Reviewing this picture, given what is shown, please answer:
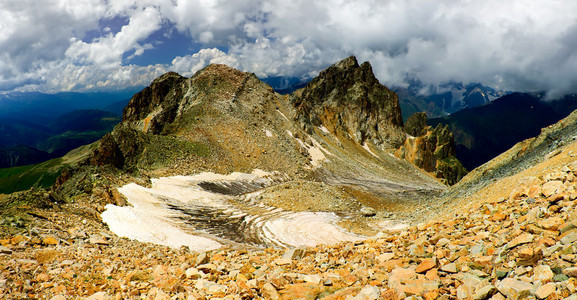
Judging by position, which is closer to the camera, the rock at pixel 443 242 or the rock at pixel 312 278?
the rock at pixel 312 278

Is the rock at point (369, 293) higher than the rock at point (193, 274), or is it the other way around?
the rock at point (369, 293)

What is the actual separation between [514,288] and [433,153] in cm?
14792

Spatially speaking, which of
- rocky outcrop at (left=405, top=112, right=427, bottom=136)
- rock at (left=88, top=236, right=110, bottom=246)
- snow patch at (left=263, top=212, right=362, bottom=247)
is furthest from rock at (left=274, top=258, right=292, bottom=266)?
rocky outcrop at (left=405, top=112, right=427, bottom=136)

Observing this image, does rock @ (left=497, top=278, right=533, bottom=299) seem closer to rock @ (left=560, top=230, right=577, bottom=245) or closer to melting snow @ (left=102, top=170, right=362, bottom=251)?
rock @ (left=560, top=230, right=577, bottom=245)

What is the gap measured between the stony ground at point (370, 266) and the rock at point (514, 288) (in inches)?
0.8

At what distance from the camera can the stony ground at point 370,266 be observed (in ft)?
21.8

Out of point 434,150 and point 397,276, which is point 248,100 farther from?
point 434,150

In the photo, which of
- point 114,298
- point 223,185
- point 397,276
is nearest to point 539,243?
point 397,276

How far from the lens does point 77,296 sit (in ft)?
32.6

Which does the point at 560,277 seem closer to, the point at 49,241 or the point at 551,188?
the point at 551,188

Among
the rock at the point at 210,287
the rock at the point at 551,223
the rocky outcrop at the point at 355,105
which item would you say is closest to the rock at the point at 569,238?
the rock at the point at 551,223

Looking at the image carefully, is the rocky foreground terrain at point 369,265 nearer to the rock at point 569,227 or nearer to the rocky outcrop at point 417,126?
the rock at point 569,227

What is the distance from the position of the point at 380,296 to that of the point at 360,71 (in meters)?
140

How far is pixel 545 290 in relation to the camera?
5.62 meters
